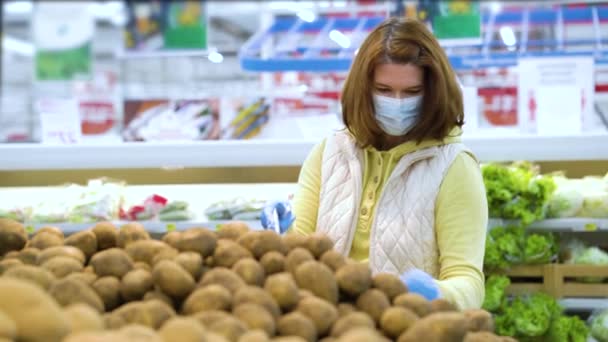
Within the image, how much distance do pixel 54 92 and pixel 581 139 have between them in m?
17.4

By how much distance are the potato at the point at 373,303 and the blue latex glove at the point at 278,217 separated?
29.8 inches

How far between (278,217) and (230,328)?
1.10 m

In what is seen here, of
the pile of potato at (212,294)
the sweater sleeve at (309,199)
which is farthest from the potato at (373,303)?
the sweater sleeve at (309,199)

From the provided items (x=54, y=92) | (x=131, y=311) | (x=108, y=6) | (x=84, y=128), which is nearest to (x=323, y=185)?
(x=131, y=311)

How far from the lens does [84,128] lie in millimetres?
6109

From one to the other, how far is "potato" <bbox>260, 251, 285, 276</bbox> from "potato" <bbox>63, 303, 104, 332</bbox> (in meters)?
0.42

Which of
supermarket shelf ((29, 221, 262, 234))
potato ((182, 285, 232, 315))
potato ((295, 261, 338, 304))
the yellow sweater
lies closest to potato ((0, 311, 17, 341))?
potato ((182, 285, 232, 315))

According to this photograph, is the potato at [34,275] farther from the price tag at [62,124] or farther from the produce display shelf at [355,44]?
the produce display shelf at [355,44]

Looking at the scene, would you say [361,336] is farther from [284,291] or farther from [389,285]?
[389,285]

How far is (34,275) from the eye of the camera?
1.45 m

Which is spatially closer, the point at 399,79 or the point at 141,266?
the point at 141,266

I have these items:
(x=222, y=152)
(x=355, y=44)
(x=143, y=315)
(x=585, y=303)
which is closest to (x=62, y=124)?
(x=222, y=152)

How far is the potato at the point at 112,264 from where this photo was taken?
155 centimetres

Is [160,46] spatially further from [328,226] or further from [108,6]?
[108,6]
